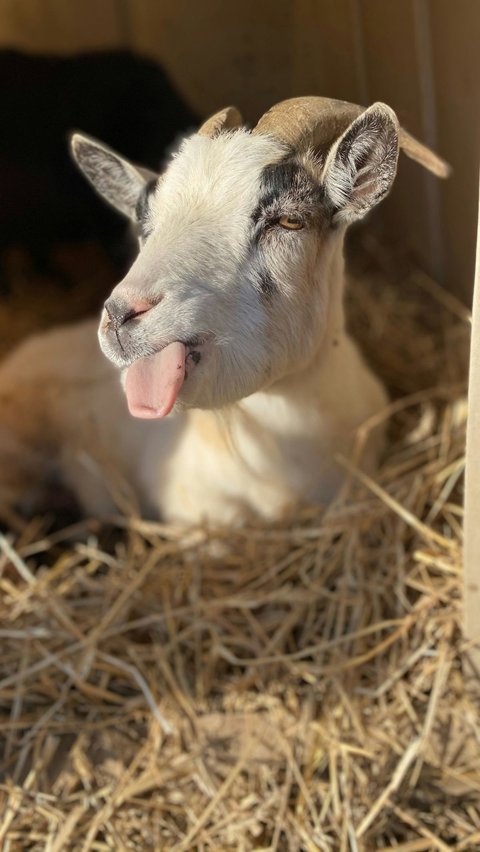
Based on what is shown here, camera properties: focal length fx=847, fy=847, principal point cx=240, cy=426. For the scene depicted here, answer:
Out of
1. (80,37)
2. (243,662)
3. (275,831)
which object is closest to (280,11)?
(80,37)

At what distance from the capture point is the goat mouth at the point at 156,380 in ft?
5.84

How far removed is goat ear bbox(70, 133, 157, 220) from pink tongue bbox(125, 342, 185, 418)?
0.62 meters

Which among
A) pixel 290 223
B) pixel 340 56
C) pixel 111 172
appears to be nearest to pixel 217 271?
pixel 290 223

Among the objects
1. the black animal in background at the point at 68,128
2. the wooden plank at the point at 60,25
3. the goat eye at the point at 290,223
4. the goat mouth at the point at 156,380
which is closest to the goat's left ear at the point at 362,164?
the goat eye at the point at 290,223

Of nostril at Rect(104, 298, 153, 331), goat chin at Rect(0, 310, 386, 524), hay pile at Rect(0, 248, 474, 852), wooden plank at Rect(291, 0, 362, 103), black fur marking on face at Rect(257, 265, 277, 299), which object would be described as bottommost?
hay pile at Rect(0, 248, 474, 852)

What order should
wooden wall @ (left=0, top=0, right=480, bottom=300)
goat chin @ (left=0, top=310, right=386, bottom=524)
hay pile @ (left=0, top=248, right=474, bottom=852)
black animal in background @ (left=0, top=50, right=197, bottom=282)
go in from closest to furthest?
1. hay pile @ (left=0, top=248, right=474, bottom=852)
2. goat chin @ (left=0, top=310, right=386, bottom=524)
3. wooden wall @ (left=0, top=0, right=480, bottom=300)
4. black animal in background @ (left=0, top=50, right=197, bottom=282)

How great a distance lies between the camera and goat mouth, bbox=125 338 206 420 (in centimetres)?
178

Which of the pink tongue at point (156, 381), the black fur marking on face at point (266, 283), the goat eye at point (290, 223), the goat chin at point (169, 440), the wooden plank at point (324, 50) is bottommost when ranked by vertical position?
the goat chin at point (169, 440)

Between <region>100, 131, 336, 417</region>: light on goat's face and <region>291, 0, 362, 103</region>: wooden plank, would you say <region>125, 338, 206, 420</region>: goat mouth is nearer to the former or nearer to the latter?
<region>100, 131, 336, 417</region>: light on goat's face

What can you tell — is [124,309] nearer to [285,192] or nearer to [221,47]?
[285,192]

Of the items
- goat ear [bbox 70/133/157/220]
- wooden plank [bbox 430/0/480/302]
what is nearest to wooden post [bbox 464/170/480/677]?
goat ear [bbox 70/133/157/220]

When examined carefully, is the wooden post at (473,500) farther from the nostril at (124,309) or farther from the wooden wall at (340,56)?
the wooden wall at (340,56)

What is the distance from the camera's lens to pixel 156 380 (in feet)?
5.85

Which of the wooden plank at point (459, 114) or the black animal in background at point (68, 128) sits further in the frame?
the black animal in background at point (68, 128)
